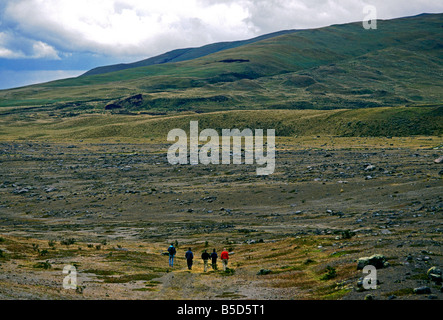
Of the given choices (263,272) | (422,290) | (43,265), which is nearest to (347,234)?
(263,272)

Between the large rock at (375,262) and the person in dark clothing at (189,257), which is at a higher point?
the large rock at (375,262)

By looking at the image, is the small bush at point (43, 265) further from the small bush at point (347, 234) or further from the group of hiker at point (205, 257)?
the small bush at point (347, 234)

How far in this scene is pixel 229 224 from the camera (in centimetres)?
3853

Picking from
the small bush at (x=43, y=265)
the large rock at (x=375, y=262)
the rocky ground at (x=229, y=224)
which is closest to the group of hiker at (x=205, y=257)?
the rocky ground at (x=229, y=224)

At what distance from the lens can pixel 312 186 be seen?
4872cm

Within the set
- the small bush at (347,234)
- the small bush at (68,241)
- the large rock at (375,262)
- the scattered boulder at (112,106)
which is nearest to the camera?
the large rock at (375,262)

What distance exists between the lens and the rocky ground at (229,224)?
2092cm

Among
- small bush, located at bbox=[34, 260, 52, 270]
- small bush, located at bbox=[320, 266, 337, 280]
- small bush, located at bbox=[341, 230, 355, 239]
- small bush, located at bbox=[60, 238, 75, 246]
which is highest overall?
small bush, located at bbox=[320, 266, 337, 280]

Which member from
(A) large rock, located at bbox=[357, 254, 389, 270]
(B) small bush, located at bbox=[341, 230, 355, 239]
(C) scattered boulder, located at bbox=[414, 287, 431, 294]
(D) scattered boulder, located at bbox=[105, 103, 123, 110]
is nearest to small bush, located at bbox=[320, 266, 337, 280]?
(A) large rock, located at bbox=[357, 254, 389, 270]

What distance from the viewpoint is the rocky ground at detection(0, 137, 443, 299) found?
2092 centimetres

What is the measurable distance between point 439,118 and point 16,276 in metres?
94.6

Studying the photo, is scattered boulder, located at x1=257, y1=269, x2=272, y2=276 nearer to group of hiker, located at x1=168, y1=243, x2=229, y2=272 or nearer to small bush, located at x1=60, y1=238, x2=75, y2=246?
group of hiker, located at x1=168, y1=243, x2=229, y2=272

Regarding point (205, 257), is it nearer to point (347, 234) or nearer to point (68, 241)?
point (347, 234)
